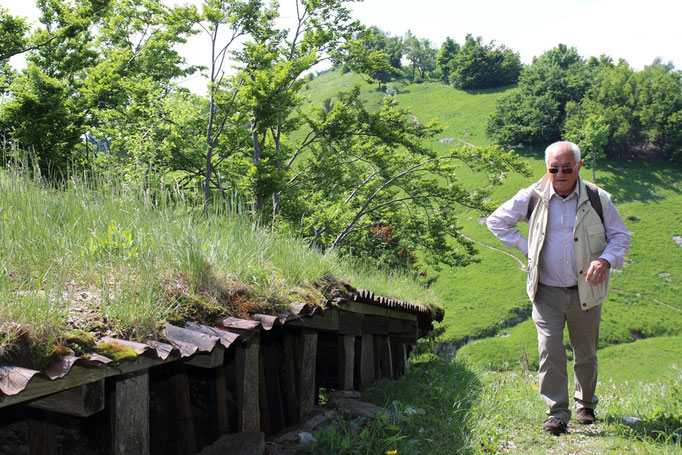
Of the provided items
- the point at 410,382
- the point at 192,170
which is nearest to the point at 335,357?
the point at 410,382

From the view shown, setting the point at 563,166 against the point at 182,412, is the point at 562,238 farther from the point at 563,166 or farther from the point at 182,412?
the point at 182,412

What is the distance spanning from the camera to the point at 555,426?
4.73 meters

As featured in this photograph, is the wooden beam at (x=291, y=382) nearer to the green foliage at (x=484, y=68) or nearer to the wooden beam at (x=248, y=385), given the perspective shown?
the wooden beam at (x=248, y=385)

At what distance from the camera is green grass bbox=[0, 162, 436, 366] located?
2.36 metres

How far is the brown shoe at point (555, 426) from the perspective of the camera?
15.5ft

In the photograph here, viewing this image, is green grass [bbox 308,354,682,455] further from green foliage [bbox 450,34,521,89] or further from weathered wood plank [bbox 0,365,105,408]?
green foliage [bbox 450,34,521,89]

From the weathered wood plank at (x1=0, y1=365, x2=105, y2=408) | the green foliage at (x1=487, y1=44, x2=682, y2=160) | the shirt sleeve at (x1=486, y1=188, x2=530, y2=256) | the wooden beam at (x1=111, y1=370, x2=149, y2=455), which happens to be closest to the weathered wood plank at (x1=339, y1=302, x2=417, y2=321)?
the shirt sleeve at (x1=486, y1=188, x2=530, y2=256)

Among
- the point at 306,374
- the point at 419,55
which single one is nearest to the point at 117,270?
the point at 306,374

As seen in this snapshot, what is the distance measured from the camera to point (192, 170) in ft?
46.2

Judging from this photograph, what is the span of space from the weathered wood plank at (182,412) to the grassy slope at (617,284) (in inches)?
673

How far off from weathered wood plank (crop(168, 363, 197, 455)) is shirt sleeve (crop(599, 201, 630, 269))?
3.62 meters

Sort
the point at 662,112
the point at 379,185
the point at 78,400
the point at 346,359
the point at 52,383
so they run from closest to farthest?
the point at 52,383 < the point at 78,400 < the point at 346,359 < the point at 379,185 < the point at 662,112

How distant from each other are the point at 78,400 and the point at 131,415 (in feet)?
1.21

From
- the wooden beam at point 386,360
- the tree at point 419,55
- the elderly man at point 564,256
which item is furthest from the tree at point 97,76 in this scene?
the tree at point 419,55
